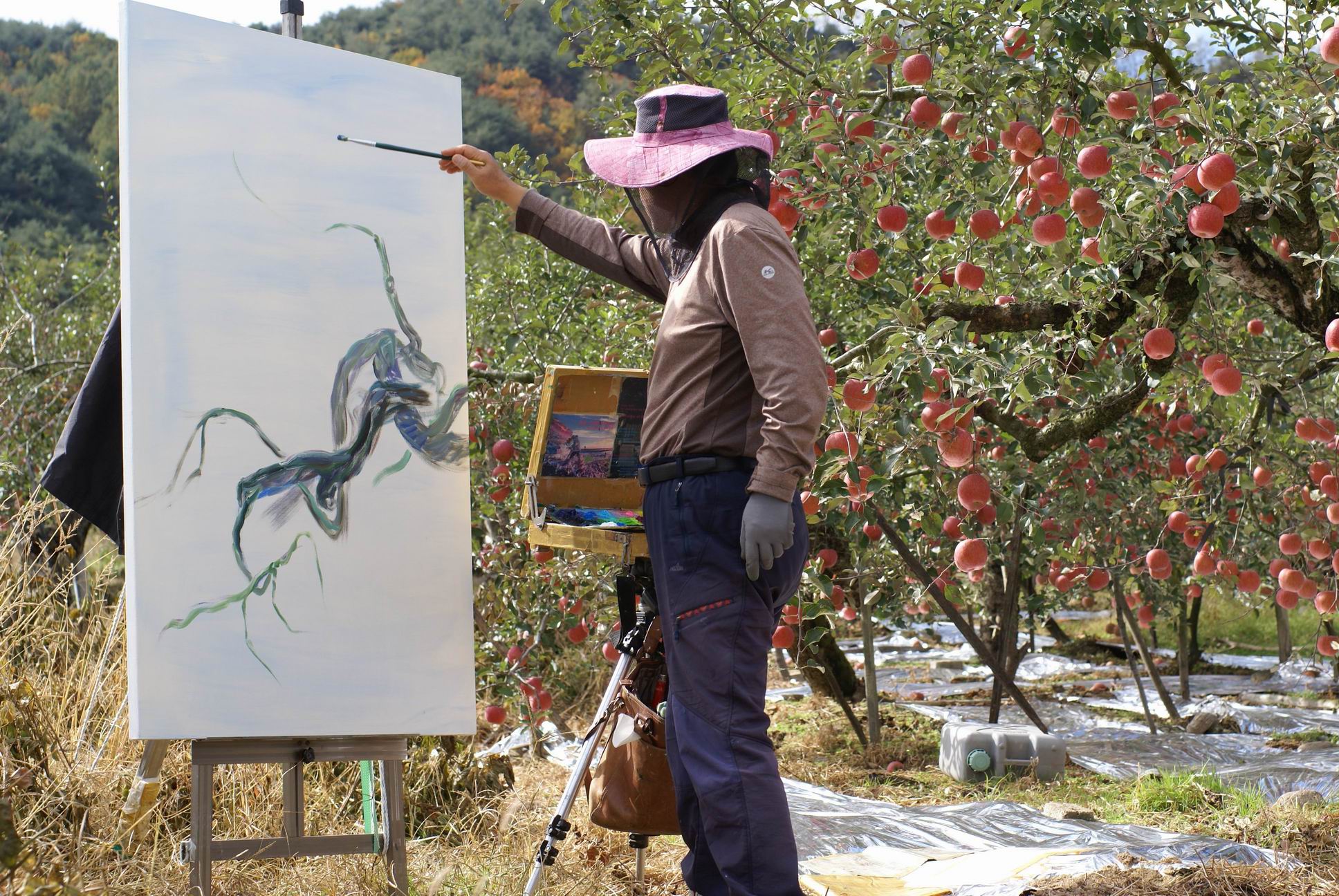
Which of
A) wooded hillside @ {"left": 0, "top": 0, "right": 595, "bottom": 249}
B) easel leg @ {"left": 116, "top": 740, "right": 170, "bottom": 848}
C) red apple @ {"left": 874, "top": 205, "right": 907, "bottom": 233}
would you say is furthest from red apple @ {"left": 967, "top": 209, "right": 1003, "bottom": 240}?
wooded hillside @ {"left": 0, "top": 0, "right": 595, "bottom": 249}

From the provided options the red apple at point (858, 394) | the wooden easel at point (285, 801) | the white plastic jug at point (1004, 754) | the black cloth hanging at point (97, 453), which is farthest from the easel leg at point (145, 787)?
the white plastic jug at point (1004, 754)

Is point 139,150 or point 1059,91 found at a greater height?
point 1059,91

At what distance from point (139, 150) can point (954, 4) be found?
1.77 meters

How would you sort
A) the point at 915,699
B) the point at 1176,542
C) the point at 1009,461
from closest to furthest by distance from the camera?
the point at 1009,461, the point at 1176,542, the point at 915,699

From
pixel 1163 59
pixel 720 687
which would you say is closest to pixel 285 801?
pixel 720 687

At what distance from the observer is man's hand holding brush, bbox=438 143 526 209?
2.40m

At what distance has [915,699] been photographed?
650 centimetres

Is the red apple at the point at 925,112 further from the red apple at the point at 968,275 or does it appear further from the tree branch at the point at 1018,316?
the tree branch at the point at 1018,316

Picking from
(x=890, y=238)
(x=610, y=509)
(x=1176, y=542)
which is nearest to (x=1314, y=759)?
(x=1176, y=542)

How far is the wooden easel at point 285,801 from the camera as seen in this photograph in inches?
86.7

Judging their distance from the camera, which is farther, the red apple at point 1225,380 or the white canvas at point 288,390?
the red apple at point 1225,380

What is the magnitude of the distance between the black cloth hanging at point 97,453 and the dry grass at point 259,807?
22.0 inches

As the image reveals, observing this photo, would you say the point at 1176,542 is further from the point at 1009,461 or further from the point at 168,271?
Answer: the point at 168,271

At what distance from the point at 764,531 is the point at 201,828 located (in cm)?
125
